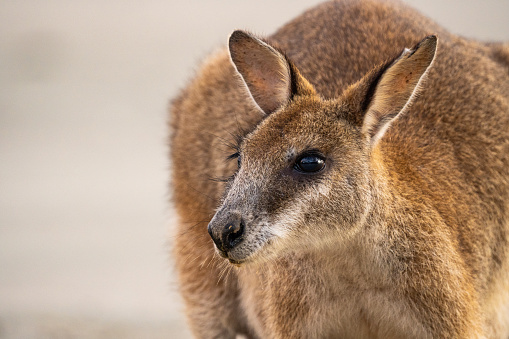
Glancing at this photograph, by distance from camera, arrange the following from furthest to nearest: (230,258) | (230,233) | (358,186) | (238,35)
→ 1. (238,35)
2. (358,186)
3. (230,258)
4. (230,233)

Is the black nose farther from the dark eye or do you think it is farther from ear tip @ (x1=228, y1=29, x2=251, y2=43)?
ear tip @ (x1=228, y1=29, x2=251, y2=43)

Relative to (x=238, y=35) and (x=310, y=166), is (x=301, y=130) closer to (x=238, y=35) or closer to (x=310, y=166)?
(x=310, y=166)

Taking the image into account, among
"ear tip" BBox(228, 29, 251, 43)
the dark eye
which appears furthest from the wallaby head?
"ear tip" BBox(228, 29, 251, 43)

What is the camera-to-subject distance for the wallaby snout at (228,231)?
478cm

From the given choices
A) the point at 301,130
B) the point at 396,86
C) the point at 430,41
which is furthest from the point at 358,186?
the point at 430,41

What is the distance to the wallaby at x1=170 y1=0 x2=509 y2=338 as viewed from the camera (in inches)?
196

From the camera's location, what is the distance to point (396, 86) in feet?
16.8

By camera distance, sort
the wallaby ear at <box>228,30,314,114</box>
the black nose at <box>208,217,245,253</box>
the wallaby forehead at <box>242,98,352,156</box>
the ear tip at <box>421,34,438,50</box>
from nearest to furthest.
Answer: the black nose at <box>208,217,245,253</box> < the ear tip at <box>421,34,438,50</box> < the wallaby forehead at <box>242,98,352,156</box> < the wallaby ear at <box>228,30,314,114</box>

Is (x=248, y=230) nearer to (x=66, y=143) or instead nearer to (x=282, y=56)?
(x=282, y=56)

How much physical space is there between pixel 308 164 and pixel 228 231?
2.13ft

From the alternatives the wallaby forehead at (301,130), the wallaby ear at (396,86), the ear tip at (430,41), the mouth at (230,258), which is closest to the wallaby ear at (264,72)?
the wallaby forehead at (301,130)

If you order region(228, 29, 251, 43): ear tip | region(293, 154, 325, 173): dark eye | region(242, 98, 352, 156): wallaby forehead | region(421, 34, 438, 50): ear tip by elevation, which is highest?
region(421, 34, 438, 50): ear tip

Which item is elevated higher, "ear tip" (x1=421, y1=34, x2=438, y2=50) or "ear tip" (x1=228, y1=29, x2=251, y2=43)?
"ear tip" (x1=421, y1=34, x2=438, y2=50)

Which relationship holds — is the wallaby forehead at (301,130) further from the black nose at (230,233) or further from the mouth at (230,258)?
the mouth at (230,258)
